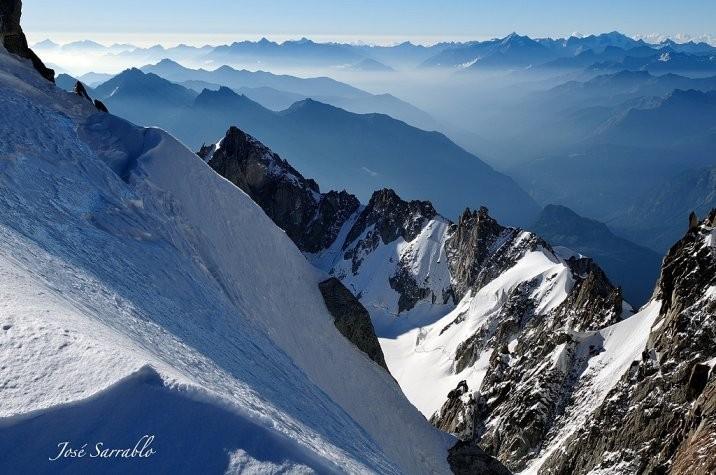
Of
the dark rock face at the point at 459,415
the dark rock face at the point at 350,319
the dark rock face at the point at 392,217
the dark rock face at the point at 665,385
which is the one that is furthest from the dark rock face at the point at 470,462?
the dark rock face at the point at 392,217

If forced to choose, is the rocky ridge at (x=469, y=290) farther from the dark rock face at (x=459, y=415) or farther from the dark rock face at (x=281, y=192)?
the dark rock face at (x=281, y=192)

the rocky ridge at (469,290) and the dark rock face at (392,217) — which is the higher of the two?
the dark rock face at (392,217)

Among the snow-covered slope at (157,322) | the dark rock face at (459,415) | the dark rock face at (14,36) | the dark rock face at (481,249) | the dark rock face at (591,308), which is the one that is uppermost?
the dark rock face at (481,249)

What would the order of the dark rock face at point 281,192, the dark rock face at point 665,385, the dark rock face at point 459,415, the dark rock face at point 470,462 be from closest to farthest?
the dark rock face at point 470,462
the dark rock face at point 665,385
the dark rock face at point 459,415
the dark rock face at point 281,192

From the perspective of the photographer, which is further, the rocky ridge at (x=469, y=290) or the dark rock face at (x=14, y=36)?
the rocky ridge at (x=469, y=290)

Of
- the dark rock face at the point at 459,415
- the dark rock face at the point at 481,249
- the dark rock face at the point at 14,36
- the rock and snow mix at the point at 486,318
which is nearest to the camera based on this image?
the dark rock face at the point at 14,36

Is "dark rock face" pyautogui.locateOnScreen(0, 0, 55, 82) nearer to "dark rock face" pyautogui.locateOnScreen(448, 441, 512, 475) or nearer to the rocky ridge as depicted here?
"dark rock face" pyautogui.locateOnScreen(448, 441, 512, 475)
